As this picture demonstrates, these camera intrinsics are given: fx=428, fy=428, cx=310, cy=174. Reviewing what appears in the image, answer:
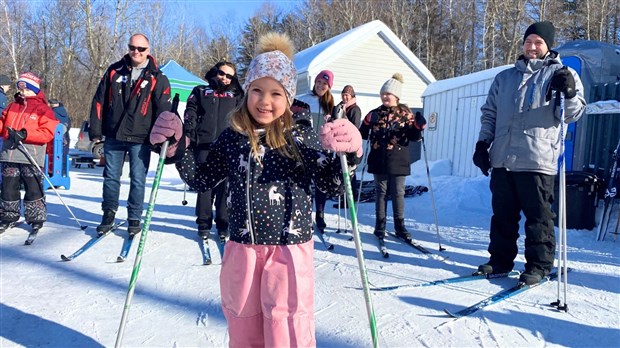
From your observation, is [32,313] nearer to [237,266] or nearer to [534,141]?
[237,266]

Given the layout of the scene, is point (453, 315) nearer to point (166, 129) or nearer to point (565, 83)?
point (565, 83)

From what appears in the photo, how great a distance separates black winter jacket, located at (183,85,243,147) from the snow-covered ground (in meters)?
1.20

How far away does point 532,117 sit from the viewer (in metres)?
3.58

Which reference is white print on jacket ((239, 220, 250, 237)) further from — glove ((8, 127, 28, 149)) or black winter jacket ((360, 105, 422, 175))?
glove ((8, 127, 28, 149))

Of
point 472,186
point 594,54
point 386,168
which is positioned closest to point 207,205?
point 386,168

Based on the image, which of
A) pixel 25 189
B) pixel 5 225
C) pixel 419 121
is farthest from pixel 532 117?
pixel 5 225

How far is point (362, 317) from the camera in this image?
292 centimetres

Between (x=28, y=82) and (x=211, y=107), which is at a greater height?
(x=28, y=82)

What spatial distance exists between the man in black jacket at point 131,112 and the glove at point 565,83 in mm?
3771

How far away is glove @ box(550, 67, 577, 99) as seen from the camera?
3.26 meters

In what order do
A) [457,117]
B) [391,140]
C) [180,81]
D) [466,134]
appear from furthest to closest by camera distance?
1. [180,81]
2. [457,117]
3. [466,134]
4. [391,140]

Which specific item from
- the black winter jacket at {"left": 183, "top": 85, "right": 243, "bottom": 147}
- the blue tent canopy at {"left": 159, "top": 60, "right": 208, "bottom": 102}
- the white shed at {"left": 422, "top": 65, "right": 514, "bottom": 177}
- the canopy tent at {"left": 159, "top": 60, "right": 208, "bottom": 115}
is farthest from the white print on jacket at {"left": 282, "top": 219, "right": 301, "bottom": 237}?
the blue tent canopy at {"left": 159, "top": 60, "right": 208, "bottom": 102}

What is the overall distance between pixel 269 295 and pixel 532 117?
2877 millimetres

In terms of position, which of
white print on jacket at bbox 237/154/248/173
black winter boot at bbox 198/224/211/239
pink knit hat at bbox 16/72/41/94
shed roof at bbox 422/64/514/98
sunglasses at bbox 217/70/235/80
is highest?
shed roof at bbox 422/64/514/98
